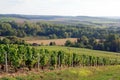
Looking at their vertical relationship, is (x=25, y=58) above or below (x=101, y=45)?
above

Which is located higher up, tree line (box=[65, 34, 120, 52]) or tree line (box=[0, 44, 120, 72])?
tree line (box=[0, 44, 120, 72])

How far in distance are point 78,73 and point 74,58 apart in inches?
1055

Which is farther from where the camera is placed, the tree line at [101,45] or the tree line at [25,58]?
the tree line at [101,45]

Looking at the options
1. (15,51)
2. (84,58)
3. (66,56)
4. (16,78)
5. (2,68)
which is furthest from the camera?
(84,58)

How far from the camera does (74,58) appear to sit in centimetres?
6631

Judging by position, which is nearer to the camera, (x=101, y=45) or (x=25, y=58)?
(x=25, y=58)

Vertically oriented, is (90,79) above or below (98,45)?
above

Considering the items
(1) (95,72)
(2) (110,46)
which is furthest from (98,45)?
(1) (95,72)

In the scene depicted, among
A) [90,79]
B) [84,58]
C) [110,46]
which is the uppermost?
[90,79]

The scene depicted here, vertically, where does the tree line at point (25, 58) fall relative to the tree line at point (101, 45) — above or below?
above

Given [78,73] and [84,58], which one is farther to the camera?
[84,58]

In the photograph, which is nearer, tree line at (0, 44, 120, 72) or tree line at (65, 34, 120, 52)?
tree line at (0, 44, 120, 72)

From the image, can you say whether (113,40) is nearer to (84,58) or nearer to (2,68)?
(84,58)

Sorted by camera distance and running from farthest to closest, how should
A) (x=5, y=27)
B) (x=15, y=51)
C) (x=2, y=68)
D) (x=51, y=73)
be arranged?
(x=5, y=27) < (x=15, y=51) < (x=2, y=68) < (x=51, y=73)
